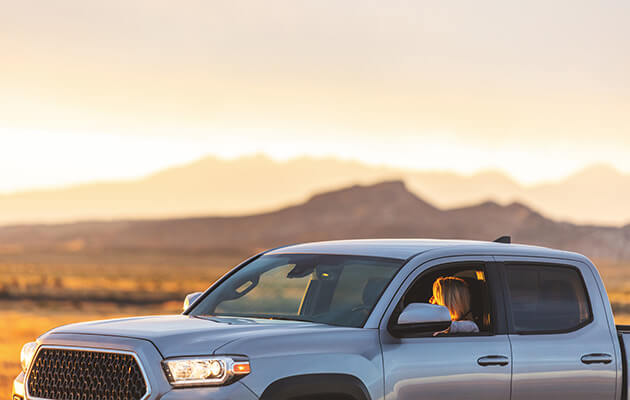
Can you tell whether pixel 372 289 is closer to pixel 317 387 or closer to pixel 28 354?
pixel 317 387

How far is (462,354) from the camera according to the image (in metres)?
6.98

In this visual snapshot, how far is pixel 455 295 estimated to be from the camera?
7633 mm

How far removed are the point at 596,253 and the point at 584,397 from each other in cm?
16880

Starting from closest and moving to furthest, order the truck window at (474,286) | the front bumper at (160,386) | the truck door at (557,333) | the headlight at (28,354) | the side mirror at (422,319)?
the front bumper at (160,386) → the side mirror at (422,319) → the headlight at (28,354) → the truck door at (557,333) → the truck window at (474,286)

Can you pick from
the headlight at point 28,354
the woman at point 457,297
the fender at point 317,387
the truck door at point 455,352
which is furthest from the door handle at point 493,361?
the headlight at point 28,354

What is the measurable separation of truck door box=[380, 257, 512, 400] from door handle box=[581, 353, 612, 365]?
0.75 meters

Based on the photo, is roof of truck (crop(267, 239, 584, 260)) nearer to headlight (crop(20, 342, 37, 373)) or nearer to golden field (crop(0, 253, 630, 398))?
headlight (crop(20, 342, 37, 373))

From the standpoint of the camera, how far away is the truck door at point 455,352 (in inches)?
261

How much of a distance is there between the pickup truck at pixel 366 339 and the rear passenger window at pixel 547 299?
0.03 ft

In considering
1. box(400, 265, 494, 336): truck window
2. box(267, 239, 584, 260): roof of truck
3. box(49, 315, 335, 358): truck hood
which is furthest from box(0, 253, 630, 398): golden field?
box(400, 265, 494, 336): truck window

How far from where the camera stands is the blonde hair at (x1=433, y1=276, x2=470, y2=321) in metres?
7.62

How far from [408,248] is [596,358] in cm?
164

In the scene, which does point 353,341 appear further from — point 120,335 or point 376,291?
point 120,335

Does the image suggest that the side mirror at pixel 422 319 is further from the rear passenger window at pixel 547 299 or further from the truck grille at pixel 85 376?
the truck grille at pixel 85 376
